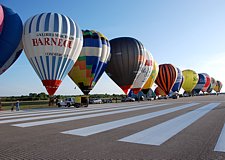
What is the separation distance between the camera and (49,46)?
24047 mm

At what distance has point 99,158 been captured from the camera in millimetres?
A: 4762

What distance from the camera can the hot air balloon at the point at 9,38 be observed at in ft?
75.8

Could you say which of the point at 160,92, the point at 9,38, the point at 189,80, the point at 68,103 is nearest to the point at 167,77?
the point at 160,92

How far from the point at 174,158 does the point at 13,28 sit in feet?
78.6

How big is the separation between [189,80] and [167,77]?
2549 centimetres

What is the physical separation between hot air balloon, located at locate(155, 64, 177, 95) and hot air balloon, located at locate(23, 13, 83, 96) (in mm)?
33134

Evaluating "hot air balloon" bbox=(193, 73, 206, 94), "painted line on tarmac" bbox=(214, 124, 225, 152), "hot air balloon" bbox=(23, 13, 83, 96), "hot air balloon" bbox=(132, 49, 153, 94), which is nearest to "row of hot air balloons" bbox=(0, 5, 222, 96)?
"hot air balloon" bbox=(23, 13, 83, 96)

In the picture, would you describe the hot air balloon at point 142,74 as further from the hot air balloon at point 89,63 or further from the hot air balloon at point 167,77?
the hot air balloon at point 167,77

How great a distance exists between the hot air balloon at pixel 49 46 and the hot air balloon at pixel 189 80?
58.3m

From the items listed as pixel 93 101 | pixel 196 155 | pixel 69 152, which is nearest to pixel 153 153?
pixel 196 155

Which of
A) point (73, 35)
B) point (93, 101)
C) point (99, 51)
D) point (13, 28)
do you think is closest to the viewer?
point (13, 28)

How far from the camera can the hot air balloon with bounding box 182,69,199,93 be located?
247 ft

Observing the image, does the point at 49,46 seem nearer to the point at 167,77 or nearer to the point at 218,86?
the point at 167,77

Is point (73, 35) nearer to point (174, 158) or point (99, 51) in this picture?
point (99, 51)
